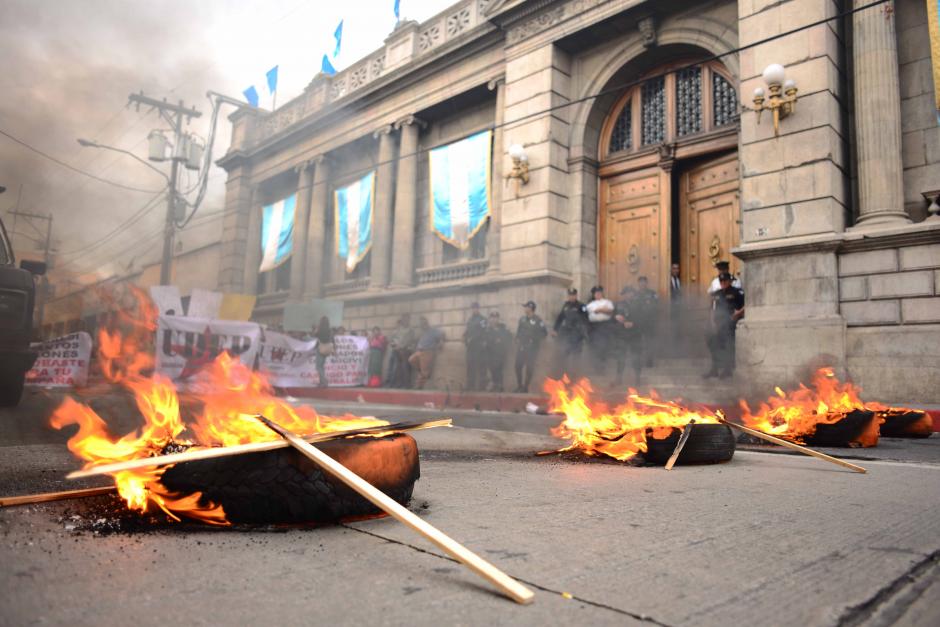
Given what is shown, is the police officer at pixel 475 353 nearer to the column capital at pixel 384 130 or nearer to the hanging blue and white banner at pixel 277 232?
the column capital at pixel 384 130

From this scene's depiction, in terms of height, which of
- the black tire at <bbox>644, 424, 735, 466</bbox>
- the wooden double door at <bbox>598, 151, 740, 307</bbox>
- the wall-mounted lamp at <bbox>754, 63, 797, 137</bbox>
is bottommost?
the black tire at <bbox>644, 424, 735, 466</bbox>

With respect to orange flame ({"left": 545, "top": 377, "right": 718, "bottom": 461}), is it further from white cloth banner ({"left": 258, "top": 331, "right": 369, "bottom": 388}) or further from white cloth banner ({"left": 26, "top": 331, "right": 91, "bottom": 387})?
white cloth banner ({"left": 258, "top": 331, "right": 369, "bottom": 388})

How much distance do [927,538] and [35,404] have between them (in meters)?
8.51

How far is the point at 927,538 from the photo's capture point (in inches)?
81.6

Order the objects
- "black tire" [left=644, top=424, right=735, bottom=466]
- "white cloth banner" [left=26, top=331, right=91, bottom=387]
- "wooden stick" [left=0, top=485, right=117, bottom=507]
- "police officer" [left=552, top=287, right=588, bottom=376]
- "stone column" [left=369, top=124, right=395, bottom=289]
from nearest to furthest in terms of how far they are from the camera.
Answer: "wooden stick" [left=0, top=485, right=117, bottom=507] → "black tire" [left=644, top=424, right=735, bottom=466] → "white cloth banner" [left=26, top=331, right=91, bottom=387] → "police officer" [left=552, top=287, right=588, bottom=376] → "stone column" [left=369, top=124, right=395, bottom=289]

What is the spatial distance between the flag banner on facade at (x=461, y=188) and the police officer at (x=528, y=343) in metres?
3.81

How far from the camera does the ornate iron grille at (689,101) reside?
1210 cm

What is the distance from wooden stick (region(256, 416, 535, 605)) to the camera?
146 centimetres

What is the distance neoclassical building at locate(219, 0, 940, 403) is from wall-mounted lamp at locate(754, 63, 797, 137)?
0.16 feet

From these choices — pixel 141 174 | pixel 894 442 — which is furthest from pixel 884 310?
pixel 141 174

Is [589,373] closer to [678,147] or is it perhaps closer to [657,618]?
[678,147]

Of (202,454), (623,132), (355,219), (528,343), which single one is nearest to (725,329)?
(528,343)

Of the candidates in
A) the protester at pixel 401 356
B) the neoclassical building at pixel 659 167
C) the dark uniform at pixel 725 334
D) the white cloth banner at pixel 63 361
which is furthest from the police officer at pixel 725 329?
the white cloth banner at pixel 63 361

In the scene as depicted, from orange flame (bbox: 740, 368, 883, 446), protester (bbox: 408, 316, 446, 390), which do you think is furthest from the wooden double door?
protester (bbox: 408, 316, 446, 390)
